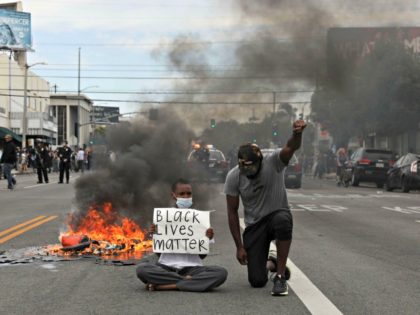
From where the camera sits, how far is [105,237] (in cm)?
873

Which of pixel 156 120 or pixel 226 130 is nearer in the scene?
pixel 156 120

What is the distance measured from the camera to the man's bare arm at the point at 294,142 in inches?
225

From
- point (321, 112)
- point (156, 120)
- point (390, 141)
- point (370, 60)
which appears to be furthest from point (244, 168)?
point (390, 141)

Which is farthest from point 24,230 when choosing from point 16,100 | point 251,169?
point 16,100

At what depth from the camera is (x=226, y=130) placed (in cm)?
2959

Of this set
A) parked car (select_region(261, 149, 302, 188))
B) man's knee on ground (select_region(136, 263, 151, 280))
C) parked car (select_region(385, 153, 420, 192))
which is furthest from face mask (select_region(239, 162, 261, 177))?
parked car (select_region(261, 149, 302, 188))

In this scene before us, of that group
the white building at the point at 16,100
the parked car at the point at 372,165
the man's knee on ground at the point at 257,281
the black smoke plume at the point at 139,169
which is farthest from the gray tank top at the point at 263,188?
the white building at the point at 16,100

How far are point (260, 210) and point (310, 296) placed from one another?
2.98ft

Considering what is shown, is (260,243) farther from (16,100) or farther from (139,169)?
(16,100)

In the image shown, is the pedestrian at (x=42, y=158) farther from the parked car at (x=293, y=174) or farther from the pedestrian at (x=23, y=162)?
the pedestrian at (x=23, y=162)

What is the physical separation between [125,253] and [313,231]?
4.05 metres

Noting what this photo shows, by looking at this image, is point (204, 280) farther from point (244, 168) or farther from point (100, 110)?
point (100, 110)

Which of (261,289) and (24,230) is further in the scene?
(24,230)

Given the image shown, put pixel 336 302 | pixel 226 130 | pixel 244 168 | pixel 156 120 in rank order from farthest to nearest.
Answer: pixel 226 130 → pixel 156 120 → pixel 244 168 → pixel 336 302
